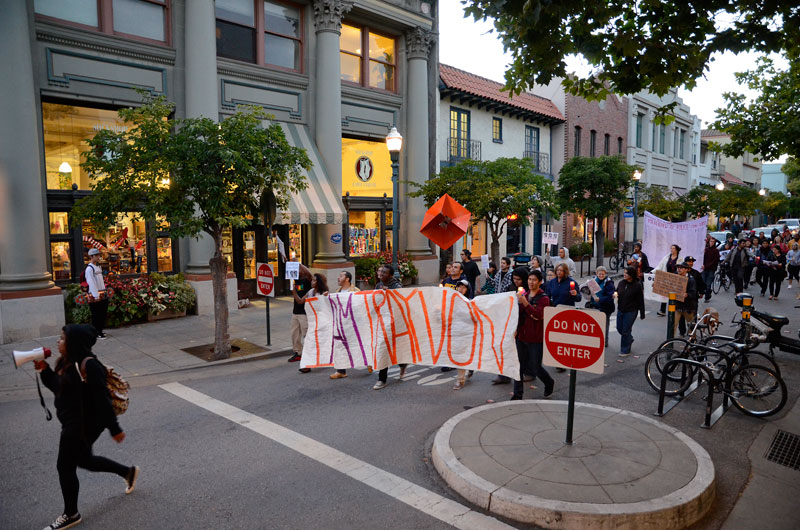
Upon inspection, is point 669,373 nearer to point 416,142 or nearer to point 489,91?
point 416,142

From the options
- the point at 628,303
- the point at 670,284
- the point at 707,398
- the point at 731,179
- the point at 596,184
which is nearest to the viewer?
the point at 707,398

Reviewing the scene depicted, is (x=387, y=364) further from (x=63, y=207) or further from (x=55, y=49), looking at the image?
(x=55, y=49)

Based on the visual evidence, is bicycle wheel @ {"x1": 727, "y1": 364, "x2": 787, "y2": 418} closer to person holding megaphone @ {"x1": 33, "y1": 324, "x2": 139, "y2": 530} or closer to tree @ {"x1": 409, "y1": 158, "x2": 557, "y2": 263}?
person holding megaphone @ {"x1": 33, "y1": 324, "x2": 139, "y2": 530}

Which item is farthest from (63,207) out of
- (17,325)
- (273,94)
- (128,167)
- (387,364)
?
(387,364)

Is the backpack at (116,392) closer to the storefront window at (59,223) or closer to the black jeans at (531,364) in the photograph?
the black jeans at (531,364)

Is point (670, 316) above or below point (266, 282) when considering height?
below

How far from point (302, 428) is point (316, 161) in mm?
11678

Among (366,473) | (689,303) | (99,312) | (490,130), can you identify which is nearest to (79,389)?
(366,473)

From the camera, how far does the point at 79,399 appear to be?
4.58m

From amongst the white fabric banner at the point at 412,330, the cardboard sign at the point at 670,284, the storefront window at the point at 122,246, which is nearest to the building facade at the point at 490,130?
the cardboard sign at the point at 670,284

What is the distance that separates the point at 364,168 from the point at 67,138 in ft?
31.9

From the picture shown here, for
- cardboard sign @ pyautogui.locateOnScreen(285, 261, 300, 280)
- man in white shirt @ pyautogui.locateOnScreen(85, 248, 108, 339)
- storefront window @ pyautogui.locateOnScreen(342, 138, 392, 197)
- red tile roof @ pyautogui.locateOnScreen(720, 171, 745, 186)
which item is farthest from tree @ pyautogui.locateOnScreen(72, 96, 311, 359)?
red tile roof @ pyautogui.locateOnScreen(720, 171, 745, 186)

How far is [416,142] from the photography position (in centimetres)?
2036

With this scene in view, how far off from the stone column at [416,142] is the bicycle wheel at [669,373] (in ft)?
41.2
